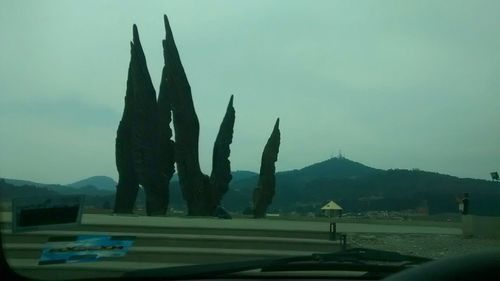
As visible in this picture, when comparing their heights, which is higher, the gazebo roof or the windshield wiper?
the gazebo roof

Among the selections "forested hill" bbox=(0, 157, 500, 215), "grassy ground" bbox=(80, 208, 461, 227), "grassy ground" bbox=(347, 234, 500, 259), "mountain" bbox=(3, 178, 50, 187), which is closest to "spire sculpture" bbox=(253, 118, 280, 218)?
"forested hill" bbox=(0, 157, 500, 215)

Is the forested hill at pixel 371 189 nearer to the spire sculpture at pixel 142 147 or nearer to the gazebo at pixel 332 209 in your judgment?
the gazebo at pixel 332 209

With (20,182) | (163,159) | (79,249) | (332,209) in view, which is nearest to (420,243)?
(332,209)

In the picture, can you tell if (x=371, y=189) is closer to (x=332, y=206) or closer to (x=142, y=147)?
(x=332, y=206)

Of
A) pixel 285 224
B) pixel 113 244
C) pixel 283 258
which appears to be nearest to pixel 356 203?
pixel 285 224

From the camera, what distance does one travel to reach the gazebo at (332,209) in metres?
4.99

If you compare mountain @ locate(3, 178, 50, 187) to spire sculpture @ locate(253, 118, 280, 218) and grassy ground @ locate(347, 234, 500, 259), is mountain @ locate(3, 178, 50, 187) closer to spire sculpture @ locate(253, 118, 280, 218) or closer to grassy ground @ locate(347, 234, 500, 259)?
spire sculpture @ locate(253, 118, 280, 218)

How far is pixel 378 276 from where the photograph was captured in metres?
3.54

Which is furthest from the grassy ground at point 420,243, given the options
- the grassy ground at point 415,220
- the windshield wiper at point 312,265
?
the windshield wiper at point 312,265

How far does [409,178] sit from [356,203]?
523mm

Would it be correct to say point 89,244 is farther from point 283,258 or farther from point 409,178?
point 409,178

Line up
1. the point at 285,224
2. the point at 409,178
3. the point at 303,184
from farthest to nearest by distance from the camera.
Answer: the point at 285,224, the point at 303,184, the point at 409,178

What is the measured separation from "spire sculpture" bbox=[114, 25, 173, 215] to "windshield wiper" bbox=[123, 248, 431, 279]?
154 cm

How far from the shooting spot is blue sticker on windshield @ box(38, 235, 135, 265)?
3.73 meters
